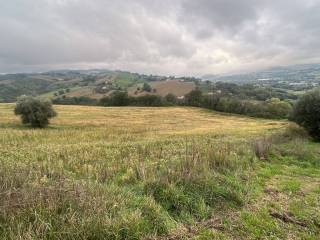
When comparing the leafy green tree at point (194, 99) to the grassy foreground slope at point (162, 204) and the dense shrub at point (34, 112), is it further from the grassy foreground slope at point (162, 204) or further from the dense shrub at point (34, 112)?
the grassy foreground slope at point (162, 204)

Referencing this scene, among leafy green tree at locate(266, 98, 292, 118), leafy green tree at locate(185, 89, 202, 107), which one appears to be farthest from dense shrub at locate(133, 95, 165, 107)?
leafy green tree at locate(266, 98, 292, 118)

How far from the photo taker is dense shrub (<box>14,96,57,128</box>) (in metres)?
45.3

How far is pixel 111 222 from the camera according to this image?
595 cm

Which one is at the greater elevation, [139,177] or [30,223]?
[30,223]

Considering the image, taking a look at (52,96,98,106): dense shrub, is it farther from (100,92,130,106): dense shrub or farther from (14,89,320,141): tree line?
(14,89,320,141): tree line

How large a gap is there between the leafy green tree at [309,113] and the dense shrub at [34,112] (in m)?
33.6

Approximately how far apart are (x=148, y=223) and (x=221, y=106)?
9046cm

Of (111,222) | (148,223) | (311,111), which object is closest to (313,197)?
(148,223)

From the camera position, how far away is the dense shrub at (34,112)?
45344mm

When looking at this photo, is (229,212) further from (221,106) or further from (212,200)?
(221,106)

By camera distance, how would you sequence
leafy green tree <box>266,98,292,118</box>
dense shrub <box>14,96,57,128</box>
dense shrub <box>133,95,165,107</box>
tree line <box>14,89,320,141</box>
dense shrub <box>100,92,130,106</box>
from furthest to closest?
dense shrub <box>100,92,130,106</box>, dense shrub <box>133,95,165,107</box>, leafy green tree <box>266,98,292,118</box>, dense shrub <box>14,96,57,128</box>, tree line <box>14,89,320,141</box>

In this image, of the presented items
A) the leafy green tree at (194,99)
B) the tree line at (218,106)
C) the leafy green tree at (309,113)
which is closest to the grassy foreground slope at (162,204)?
the leafy green tree at (309,113)

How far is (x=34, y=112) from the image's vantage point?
45.6 metres

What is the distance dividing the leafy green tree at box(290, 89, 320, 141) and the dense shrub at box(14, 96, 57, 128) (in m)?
33.6
